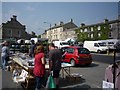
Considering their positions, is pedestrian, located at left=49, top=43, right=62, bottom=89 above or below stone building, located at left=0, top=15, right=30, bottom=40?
below

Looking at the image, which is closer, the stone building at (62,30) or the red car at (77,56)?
the red car at (77,56)

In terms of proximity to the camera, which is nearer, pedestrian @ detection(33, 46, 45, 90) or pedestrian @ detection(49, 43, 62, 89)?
pedestrian @ detection(33, 46, 45, 90)

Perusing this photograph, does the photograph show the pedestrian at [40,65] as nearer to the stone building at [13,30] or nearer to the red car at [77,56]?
the red car at [77,56]

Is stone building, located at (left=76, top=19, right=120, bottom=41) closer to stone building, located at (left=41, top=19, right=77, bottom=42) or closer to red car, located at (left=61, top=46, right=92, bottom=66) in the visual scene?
stone building, located at (left=41, top=19, right=77, bottom=42)

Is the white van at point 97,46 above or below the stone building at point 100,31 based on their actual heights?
below

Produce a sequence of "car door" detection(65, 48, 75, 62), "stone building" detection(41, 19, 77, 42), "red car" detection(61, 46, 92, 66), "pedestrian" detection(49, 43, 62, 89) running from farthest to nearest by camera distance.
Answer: "stone building" detection(41, 19, 77, 42) < "car door" detection(65, 48, 75, 62) < "red car" detection(61, 46, 92, 66) < "pedestrian" detection(49, 43, 62, 89)

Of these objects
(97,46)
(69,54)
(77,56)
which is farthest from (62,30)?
(77,56)

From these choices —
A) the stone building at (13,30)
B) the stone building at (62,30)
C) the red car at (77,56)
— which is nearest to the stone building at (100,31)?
the stone building at (62,30)

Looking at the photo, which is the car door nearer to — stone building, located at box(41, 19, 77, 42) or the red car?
the red car

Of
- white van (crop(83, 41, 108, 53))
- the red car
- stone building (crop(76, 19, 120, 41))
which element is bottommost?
the red car

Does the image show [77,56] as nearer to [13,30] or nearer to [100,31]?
[100,31]

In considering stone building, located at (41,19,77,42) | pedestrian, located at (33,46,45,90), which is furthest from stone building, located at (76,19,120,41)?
pedestrian, located at (33,46,45,90)

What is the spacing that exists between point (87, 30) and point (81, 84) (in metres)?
76.6

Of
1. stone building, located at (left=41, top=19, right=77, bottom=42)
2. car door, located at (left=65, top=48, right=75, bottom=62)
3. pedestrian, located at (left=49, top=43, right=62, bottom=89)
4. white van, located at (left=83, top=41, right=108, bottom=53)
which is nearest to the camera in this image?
pedestrian, located at (left=49, top=43, right=62, bottom=89)
